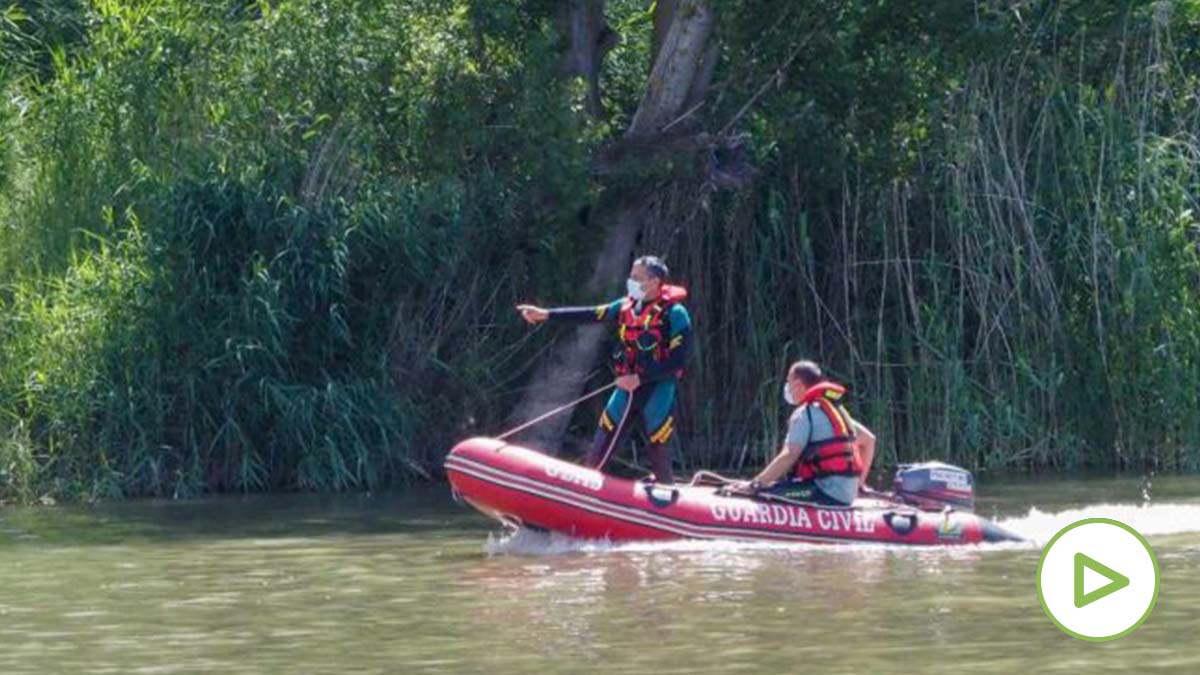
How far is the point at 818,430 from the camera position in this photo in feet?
41.0

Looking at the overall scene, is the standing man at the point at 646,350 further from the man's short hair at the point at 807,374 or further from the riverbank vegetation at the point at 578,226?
the riverbank vegetation at the point at 578,226

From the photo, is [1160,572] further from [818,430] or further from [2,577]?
[2,577]

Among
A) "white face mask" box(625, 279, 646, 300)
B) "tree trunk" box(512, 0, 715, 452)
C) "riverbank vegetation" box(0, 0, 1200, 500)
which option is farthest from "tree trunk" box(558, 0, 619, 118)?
"white face mask" box(625, 279, 646, 300)

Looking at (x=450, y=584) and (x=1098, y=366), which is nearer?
(x=450, y=584)

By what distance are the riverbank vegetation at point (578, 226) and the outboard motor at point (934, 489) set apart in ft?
12.2

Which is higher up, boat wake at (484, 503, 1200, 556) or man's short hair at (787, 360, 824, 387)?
man's short hair at (787, 360, 824, 387)

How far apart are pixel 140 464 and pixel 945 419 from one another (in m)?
5.46

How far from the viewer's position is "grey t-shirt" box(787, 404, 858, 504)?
492 inches

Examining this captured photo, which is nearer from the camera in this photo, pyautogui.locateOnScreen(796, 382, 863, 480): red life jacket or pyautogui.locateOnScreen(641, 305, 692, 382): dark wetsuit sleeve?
pyautogui.locateOnScreen(796, 382, 863, 480): red life jacket

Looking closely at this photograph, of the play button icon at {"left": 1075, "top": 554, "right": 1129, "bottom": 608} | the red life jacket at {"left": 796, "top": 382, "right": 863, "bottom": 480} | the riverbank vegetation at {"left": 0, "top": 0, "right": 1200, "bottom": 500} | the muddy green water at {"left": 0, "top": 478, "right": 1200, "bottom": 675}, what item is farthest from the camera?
the riverbank vegetation at {"left": 0, "top": 0, "right": 1200, "bottom": 500}

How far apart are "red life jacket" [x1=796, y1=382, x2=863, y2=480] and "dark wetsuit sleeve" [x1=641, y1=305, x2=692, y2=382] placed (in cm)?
103

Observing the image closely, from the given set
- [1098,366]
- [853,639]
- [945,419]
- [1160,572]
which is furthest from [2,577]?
[1098,366]

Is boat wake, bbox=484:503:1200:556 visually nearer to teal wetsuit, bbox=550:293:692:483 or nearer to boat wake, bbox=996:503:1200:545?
boat wake, bbox=996:503:1200:545

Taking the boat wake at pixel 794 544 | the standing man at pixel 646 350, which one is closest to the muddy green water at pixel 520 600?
the boat wake at pixel 794 544
